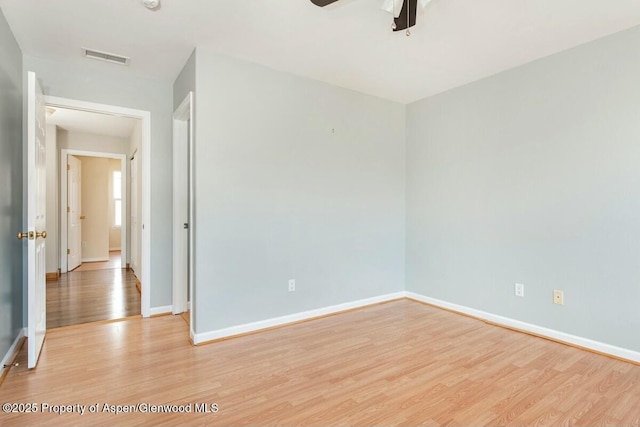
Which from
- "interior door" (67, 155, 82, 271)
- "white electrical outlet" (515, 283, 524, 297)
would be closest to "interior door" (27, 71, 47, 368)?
"white electrical outlet" (515, 283, 524, 297)

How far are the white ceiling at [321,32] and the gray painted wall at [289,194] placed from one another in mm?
345

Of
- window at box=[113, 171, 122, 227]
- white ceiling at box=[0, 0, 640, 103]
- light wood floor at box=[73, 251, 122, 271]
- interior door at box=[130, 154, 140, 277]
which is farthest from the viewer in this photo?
window at box=[113, 171, 122, 227]

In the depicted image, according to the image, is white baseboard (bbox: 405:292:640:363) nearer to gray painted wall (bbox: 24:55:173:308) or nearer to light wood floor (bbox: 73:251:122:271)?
gray painted wall (bbox: 24:55:173:308)

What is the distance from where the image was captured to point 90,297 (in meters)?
4.18

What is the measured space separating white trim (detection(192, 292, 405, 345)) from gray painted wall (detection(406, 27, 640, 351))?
616mm

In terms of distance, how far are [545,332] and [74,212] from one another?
7.39 meters

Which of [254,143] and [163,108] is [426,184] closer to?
[254,143]

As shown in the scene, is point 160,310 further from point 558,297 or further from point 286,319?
point 558,297

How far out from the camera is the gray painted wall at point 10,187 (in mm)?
2287

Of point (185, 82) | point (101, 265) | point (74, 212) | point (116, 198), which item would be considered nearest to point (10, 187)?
point (185, 82)

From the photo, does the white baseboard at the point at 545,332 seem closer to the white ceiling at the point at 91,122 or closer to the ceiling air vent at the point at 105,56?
the ceiling air vent at the point at 105,56

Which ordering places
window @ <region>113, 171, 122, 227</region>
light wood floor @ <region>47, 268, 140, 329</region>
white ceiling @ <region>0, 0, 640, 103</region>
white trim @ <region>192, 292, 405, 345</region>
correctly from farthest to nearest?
window @ <region>113, 171, 122, 227</region>, light wood floor @ <region>47, 268, 140, 329</region>, white trim @ <region>192, 292, 405, 345</region>, white ceiling @ <region>0, 0, 640, 103</region>

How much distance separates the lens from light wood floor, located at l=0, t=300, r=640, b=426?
5.95 feet

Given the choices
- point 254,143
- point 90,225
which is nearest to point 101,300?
point 254,143
